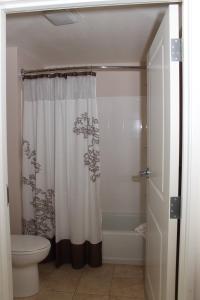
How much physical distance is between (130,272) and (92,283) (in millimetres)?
429

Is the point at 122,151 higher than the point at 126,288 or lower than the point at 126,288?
higher

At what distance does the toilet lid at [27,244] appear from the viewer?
2197mm

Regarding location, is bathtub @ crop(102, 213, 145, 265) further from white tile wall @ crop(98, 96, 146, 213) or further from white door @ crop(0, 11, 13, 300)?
white door @ crop(0, 11, 13, 300)

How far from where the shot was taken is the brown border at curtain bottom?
8.74 ft

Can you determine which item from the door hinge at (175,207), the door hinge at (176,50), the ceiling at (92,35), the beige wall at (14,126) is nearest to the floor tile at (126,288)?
the beige wall at (14,126)

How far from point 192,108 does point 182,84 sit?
0.45 feet

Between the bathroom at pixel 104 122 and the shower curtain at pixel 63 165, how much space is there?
0.08ft

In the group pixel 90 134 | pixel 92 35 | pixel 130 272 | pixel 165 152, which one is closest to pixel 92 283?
pixel 130 272

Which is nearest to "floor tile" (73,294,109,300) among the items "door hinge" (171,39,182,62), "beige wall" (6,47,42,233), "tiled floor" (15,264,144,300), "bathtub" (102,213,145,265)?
"tiled floor" (15,264,144,300)

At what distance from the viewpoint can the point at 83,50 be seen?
2.68 meters

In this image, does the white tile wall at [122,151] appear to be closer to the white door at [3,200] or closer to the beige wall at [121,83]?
the beige wall at [121,83]

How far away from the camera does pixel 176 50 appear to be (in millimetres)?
1264

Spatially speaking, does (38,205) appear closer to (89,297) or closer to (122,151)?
(89,297)

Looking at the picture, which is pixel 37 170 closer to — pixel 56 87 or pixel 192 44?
pixel 56 87
